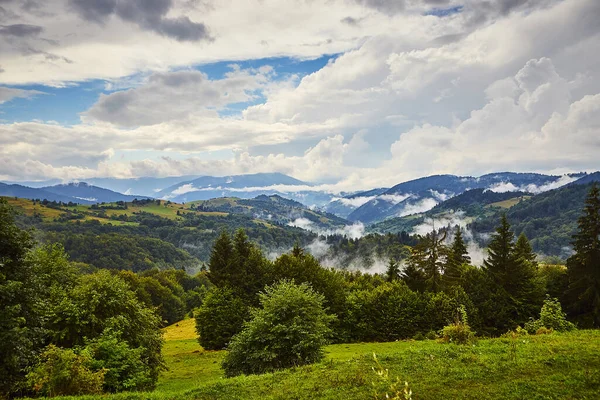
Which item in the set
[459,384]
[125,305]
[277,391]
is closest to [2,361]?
[125,305]

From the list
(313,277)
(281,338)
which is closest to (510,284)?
(313,277)

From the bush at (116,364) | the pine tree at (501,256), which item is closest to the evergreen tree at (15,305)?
the bush at (116,364)

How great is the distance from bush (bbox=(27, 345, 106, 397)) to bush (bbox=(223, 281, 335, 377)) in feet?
36.3

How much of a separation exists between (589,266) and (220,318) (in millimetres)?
52472

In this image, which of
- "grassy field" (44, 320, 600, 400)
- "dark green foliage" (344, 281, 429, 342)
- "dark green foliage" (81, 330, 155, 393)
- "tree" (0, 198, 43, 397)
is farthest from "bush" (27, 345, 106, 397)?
"dark green foliage" (344, 281, 429, 342)

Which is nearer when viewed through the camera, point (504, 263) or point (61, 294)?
point (61, 294)

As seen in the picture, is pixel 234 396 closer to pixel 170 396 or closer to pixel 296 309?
pixel 170 396

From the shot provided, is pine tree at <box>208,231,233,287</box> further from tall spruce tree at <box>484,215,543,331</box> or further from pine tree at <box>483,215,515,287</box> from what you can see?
pine tree at <box>483,215,515,287</box>

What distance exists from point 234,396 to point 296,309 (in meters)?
11.3

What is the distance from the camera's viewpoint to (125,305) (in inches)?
1194

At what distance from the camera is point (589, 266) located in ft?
157

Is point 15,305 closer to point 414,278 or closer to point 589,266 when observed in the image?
point 414,278

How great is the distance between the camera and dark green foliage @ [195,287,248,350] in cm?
5509

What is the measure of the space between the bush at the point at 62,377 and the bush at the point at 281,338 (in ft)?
36.3
